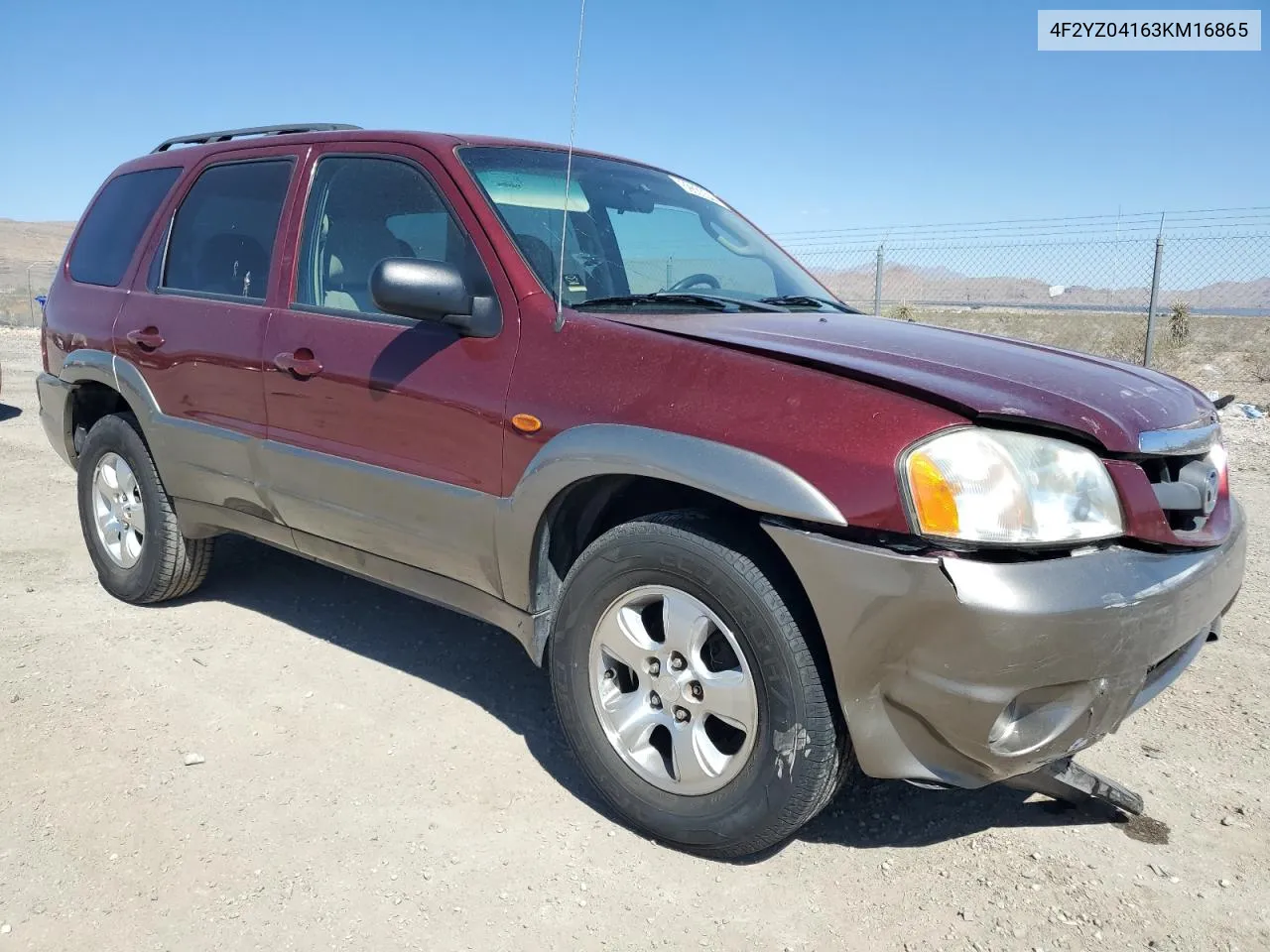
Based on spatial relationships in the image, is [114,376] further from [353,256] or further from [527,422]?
[527,422]

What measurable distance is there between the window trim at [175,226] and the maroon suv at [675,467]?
0.01 metres

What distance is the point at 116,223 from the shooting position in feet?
14.5

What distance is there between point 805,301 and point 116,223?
124 inches

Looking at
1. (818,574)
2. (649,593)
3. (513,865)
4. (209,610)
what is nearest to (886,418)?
(818,574)

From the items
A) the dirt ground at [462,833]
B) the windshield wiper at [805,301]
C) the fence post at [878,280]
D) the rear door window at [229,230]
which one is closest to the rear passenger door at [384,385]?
the rear door window at [229,230]

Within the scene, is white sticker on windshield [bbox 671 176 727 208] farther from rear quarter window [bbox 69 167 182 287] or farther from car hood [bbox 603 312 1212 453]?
rear quarter window [bbox 69 167 182 287]

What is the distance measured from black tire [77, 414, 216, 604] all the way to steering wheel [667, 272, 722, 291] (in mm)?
2378

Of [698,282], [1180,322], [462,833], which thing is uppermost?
[1180,322]

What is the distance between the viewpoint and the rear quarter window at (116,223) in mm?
4242

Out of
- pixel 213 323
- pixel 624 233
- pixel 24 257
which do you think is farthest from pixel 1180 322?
pixel 24 257

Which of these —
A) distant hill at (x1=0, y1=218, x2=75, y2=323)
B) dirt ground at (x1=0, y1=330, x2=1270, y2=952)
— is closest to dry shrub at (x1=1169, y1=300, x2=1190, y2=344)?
dirt ground at (x1=0, y1=330, x2=1270, y2=952)

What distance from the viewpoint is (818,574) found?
2.17m

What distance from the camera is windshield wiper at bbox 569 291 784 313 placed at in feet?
9.61

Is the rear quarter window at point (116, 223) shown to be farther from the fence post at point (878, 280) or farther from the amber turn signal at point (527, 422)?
the fence post at point (878, 280)
